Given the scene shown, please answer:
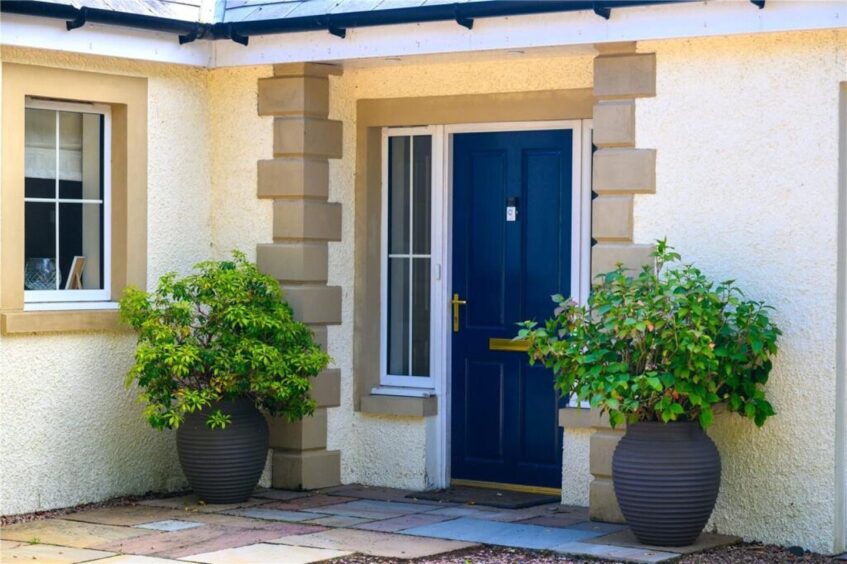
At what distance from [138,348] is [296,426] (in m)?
1.43

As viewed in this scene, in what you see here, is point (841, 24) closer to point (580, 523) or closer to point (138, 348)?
point (580, 523)

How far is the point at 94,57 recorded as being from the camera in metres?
9.73

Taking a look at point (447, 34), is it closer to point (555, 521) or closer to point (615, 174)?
point (615, 174)

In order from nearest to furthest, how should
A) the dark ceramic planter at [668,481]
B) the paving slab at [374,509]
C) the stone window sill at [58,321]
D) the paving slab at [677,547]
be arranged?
the dark ceramic planter at [668,481]
the paving slab at [677,547]
the stone window sill at [58,321]
the paving slab at [374,509]

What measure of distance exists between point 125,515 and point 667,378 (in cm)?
375

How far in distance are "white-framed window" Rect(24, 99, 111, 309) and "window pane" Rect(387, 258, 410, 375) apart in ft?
7.01

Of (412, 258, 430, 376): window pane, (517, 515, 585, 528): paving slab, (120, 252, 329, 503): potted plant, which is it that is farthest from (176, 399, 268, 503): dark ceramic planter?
(517, 515, 585, 528): paving slab

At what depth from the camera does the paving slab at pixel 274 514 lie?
920 cm

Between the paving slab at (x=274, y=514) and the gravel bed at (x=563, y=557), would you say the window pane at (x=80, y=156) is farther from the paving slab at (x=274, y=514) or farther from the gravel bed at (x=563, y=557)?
the gravel bed at (x=563, y=557)

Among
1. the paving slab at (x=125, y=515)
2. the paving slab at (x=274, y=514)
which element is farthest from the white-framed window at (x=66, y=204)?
the paving slab at (x=274, y=514)

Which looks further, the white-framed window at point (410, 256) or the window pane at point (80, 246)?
the white-framed window at point (410, 256)

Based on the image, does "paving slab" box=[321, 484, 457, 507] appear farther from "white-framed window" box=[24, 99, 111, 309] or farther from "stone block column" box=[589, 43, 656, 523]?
"white-framed window" box=[24, 99, 111, 309]

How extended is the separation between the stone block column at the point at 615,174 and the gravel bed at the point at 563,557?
3.20 ft

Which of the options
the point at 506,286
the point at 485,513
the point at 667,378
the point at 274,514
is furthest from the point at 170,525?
the point at 667,378
